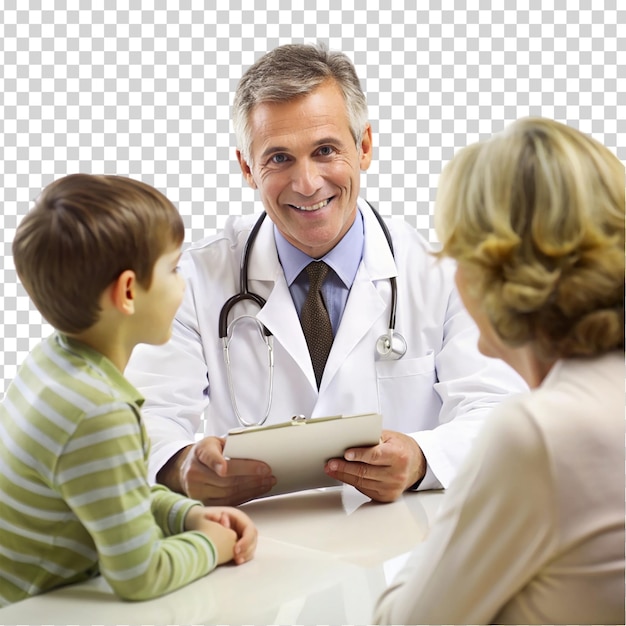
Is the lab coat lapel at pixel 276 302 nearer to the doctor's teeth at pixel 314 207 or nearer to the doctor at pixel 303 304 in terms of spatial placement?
the doctor at pixel 303 304

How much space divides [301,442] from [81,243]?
572mm

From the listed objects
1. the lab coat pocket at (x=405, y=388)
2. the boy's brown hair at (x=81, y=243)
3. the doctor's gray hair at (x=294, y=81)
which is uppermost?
the doctor's gray hair at (x=294, y=81)

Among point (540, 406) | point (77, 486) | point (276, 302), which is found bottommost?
point (276, 302)

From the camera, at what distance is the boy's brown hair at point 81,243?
46.8 inches

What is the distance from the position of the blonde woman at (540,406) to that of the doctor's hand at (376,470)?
1.94ft

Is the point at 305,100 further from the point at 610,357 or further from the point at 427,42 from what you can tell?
the point at 610,357

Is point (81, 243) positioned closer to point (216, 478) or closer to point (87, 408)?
point (87, 408)

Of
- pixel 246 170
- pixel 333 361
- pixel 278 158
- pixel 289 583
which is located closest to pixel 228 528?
pixel 289 583

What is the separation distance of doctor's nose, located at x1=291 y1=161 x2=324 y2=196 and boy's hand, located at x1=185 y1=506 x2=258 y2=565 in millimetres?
1034

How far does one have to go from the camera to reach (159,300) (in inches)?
51.1

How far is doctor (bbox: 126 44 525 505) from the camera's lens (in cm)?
A: 213

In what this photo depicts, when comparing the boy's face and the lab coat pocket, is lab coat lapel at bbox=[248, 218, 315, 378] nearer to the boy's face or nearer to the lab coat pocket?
the lab coat pocket

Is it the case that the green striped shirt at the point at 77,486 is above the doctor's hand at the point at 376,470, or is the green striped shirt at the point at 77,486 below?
above

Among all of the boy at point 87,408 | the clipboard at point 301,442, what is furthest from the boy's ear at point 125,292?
the clipboard at point 301,442
